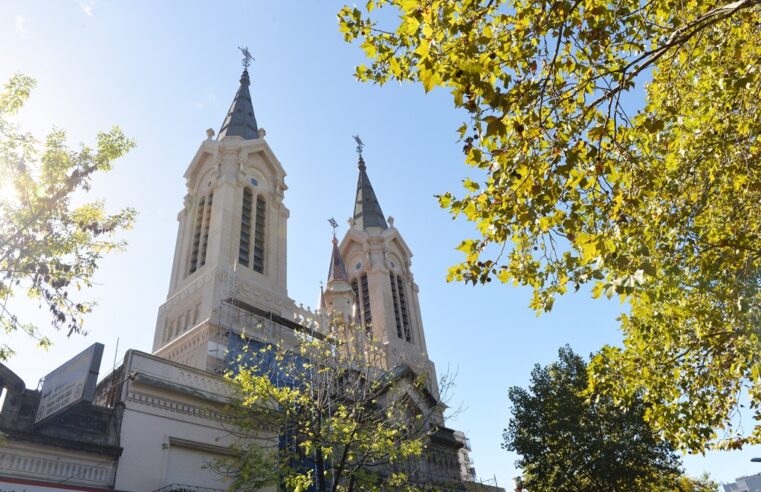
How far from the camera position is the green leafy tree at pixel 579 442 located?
74.1 feet

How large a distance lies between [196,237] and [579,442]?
2104 centimetres

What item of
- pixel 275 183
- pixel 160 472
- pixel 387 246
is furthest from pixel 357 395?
pixel 387 246

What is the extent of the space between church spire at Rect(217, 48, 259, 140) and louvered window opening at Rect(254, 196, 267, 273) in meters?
5.71

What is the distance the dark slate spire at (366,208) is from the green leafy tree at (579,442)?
1008 inches

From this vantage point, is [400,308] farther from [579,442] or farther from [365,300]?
[579,442]

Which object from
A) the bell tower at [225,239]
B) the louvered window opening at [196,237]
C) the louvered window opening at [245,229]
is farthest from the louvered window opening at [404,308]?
the louvered window opening at [196,237]

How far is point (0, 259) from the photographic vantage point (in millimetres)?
10500

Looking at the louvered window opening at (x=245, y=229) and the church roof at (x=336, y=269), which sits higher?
the church roof at (x=336, y=269)

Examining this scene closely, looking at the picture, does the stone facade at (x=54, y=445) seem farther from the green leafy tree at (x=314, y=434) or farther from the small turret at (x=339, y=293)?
the small turret at (x=339, y=293)

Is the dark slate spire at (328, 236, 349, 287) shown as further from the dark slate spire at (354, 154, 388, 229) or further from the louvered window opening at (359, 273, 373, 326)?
the dark slate spire at (354, 154, 388, 229)

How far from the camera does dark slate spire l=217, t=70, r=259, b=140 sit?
37000 mm

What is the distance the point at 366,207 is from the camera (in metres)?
52.1

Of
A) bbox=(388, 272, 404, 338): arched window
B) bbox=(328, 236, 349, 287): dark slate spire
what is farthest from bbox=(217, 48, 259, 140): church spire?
bbox=(388, 272, 404, 338): arched window

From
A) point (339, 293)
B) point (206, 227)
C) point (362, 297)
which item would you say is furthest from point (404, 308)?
point (206, 227)
